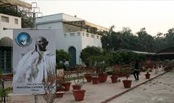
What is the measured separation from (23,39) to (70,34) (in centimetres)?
4260

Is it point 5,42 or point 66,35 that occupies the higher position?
point 66,35

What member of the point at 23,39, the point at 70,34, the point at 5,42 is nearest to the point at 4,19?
the point at 5,42

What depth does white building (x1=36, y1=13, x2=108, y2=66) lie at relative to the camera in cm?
5344

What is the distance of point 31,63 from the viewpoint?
1188 centimetres

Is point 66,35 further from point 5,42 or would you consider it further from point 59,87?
point 59,87

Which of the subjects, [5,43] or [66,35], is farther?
[66,35]

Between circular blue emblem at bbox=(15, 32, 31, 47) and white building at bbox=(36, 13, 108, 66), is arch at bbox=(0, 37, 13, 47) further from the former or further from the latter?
circular blue emblem at bbox=(15, 32, 31, 47)

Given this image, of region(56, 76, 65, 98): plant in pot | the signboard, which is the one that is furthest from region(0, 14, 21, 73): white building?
the signboard

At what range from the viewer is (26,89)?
464 inches

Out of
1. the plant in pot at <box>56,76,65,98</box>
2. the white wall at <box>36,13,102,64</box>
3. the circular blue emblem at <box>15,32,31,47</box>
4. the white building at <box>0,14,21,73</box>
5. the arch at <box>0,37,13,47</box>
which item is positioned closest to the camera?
the circular blue emblem at <box>15,32,31,47</box>

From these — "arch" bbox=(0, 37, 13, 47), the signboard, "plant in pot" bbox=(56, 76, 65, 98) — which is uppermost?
"arch" bbox=(0, 37, 13, 47)

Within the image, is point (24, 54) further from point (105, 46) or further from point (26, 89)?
point (105, 46)

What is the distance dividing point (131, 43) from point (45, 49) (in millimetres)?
63868

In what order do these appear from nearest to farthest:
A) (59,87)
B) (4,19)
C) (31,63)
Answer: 1. (31,63)
2. (59,87)
3. (4,19)
